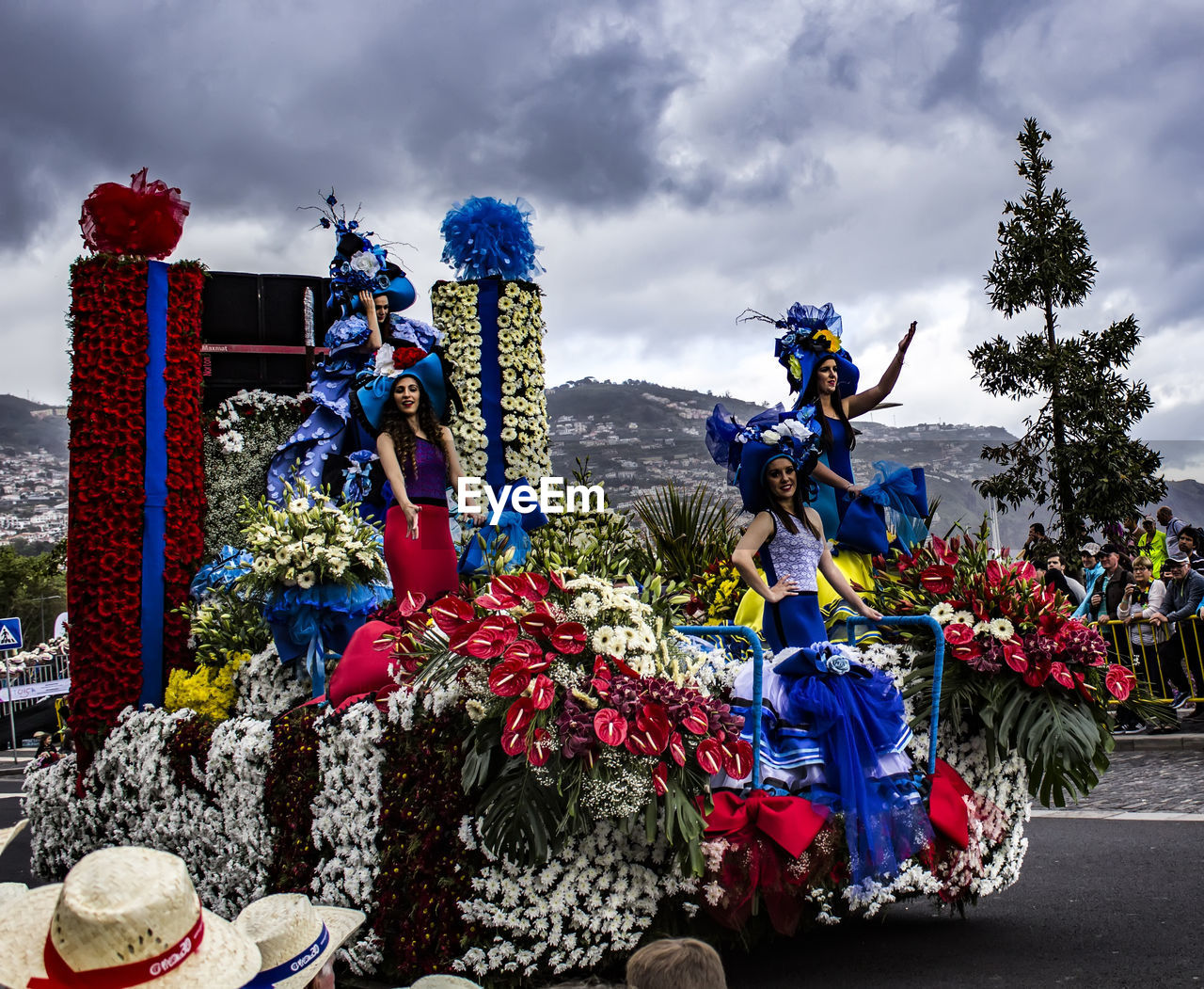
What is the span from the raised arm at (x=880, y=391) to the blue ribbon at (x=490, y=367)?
17.9 feet

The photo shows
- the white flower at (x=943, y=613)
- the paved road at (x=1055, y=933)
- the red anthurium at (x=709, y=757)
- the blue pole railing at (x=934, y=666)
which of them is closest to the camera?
the red anthurium at (x=709, y=757)

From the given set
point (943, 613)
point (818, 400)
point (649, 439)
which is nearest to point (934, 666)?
point (943, 613)

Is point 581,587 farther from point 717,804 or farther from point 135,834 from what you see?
point 135,834

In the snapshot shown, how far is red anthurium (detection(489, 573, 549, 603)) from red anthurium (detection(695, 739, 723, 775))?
0.82 metres

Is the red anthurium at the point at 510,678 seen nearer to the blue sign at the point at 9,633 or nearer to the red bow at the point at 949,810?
the red bow at the point at 949,810

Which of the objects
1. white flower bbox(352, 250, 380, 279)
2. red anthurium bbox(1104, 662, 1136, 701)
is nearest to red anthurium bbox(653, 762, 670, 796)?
red anthurium bbox(1104, 662, 1136, 701)

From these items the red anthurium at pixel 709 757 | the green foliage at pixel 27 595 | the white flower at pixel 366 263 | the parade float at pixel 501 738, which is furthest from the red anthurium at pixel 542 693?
the green foliage at pixel 27 595

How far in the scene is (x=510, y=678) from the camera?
13.8 feet

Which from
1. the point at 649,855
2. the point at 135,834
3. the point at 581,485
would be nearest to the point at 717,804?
the point at 649,855

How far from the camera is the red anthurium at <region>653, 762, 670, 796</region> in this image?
421 cm

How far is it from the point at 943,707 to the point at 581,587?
6.28ft

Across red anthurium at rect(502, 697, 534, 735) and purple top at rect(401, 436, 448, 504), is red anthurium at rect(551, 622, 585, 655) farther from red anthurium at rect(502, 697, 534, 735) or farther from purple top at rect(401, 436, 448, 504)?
purple top at rect(401, 436, 448, 504)

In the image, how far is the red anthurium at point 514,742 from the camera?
413cm
